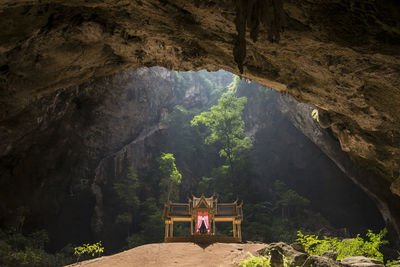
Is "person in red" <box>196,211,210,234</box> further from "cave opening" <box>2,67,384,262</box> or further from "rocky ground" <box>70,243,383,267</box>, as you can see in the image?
"cave opening" <box>2,67,384,262</box>

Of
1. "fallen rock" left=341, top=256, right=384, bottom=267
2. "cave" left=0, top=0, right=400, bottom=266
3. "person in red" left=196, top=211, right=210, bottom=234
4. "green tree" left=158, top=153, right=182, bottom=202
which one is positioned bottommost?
"person in red" left=196, top=211, right=210, bottom=234

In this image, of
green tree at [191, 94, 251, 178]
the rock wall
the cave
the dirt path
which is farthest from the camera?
green tree at [191, 94, 251, 178]

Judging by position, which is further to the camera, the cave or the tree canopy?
the tree canopy

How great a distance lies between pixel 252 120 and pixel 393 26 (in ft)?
85.1

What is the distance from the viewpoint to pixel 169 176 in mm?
22359

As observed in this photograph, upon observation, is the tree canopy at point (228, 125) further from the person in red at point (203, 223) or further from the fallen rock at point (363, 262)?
the fallen rock at point (363, 262)

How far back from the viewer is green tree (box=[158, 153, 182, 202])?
21812mm

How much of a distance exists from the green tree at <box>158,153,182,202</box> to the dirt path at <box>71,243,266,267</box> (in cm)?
1095

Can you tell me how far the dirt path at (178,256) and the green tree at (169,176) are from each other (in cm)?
1095

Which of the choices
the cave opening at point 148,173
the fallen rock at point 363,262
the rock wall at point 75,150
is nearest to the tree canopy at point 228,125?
the cave opening at point 148,173

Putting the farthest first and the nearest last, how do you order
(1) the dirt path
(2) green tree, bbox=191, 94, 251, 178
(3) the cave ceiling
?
1. (2) green tree, bbox=191, 94, 251, 178
2. (1) the dirt path
3. (3) the cave ceiling

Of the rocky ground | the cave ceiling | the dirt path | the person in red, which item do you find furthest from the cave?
the person in red

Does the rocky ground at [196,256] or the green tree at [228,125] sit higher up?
the green tree at [228,125]

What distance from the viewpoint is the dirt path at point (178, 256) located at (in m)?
8.45
